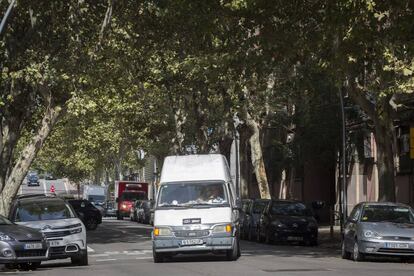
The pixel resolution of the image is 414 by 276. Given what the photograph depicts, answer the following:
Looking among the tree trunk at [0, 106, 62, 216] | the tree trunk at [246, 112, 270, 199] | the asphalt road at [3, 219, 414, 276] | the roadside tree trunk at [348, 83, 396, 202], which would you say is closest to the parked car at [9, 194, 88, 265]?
the asphalt road at [3, 219, 414, 276]

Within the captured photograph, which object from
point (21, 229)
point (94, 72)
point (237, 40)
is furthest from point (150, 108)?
point (21, 229)

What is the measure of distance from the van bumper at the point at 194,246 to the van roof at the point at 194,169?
1.69m

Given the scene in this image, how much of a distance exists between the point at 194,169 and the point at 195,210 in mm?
1479

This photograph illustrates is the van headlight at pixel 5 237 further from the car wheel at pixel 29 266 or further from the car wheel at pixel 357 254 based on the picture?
the car wheel at pixel 357 254

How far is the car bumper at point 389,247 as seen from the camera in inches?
771

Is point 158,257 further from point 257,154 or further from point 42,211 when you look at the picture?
point 257,154

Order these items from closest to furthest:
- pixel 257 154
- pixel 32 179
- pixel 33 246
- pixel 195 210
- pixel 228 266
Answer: pixel 33 246 → pixel 228 266 → pixel 195 210 → pixel 257 154 → pixel 32 179

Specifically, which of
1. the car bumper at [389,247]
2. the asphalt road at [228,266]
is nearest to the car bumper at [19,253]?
the asphalt road at [228,266]

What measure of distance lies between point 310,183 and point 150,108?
1062 cm

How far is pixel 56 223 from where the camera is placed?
19.1m

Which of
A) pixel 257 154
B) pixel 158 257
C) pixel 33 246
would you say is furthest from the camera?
pixel 257 154

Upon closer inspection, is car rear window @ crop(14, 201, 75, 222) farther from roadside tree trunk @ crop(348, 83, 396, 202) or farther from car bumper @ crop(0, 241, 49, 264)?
roadside tree trunk @ crop(348, 83, 396, 202)

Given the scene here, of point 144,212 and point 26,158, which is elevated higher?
point 26,158

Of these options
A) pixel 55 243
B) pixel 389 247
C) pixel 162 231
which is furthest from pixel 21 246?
pixel 389 247
